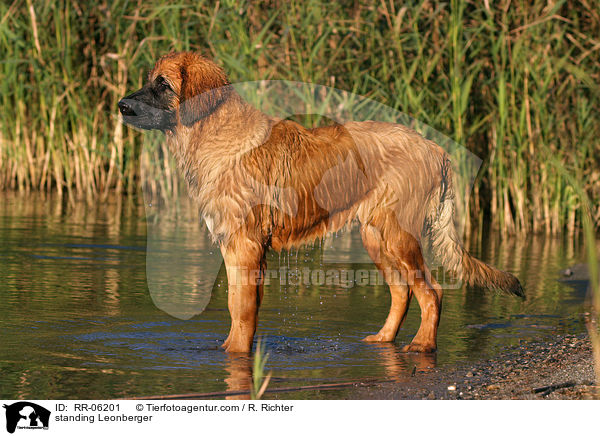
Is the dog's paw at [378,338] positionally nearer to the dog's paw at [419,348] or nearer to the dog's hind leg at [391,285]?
the dog's hind leg at [391,285]

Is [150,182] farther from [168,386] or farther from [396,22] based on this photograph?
[168,386]

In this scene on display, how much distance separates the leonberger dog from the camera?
18.9 ft

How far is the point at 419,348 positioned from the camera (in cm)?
616

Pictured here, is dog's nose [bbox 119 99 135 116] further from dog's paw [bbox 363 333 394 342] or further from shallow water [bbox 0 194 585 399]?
dog's paw [bbox 363 333 394 342]

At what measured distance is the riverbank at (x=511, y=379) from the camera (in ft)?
16.3

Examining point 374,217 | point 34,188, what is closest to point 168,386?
point 374,217

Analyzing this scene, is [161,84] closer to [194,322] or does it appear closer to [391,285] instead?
[194,322]

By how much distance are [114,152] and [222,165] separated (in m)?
7.18

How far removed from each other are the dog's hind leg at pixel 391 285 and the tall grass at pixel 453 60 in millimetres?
4071

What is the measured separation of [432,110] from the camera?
35.3ft
